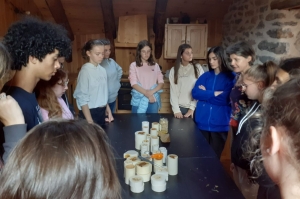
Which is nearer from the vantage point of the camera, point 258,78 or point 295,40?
point 258,78

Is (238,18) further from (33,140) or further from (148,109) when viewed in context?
(33,140)

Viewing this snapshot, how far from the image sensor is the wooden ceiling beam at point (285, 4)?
246 centimetres

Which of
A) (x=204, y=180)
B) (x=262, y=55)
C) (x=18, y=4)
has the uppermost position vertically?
(x=18, y=4)

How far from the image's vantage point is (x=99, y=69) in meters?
2.48

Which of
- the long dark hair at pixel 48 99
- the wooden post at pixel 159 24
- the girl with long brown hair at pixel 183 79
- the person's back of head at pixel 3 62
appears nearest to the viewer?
the person's back of head at pixel 3 62

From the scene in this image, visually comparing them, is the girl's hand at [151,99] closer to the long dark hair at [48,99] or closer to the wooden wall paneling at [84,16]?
the long dark hair at [48,99]

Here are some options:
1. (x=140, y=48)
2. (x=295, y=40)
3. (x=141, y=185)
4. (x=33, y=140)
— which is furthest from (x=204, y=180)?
(x=295, y=40)

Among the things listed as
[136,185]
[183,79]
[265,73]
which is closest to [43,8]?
[183,79]

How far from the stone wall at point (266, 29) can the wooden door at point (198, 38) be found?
0.52 metres

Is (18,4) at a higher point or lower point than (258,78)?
higher

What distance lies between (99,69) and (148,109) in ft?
2.53

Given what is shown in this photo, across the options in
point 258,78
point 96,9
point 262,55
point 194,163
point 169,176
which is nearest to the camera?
point 169,176

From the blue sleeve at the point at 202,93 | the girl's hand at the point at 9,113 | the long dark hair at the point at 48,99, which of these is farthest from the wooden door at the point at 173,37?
the girl's hand at the point at 9,113

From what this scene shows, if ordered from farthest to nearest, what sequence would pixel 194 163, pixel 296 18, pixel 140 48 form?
pixel 140 48 < pixel 296 18 < pixel 194 163
